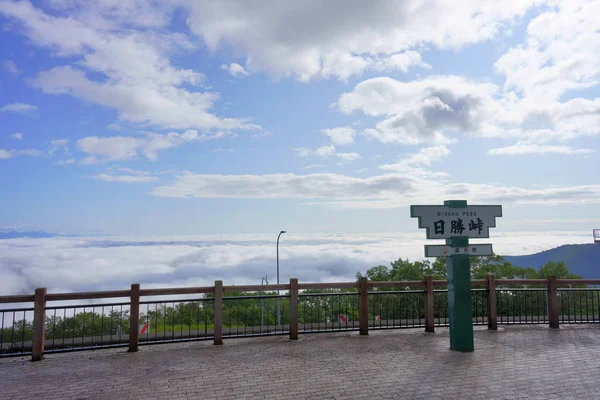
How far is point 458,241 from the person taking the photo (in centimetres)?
1049

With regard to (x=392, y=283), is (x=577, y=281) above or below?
below

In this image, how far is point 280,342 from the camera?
1089 centimetres

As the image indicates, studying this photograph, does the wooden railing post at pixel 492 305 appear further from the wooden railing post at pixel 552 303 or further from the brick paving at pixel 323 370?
the wooden railing post at pixel 552 303

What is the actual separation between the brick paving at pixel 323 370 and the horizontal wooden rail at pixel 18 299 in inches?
51.8

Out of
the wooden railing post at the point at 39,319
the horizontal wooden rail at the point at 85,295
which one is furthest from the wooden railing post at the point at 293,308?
the wooden railing post at the point at 39,319

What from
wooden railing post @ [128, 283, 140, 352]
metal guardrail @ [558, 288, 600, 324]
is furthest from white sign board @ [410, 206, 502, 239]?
wooden railing post @ [128, 283, 140, 352]

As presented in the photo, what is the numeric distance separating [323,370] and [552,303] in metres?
8.91

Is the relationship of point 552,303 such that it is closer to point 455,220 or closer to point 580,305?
point 580,305

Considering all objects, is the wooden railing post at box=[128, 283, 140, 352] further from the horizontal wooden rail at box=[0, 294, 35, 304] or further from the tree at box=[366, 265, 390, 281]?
the tree at box=[366, 265, 390, 281]

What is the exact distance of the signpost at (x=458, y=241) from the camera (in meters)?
10.1

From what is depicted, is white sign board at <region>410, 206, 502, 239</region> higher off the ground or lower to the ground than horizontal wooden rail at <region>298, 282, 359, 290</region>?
higher

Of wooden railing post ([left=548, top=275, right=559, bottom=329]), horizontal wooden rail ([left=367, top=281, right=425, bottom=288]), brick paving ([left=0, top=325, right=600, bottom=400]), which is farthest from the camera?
wooden railing post ([left=548, top=275, right=559, bottom=329])

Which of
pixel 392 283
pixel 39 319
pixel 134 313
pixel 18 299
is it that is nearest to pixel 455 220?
pixel 392 283

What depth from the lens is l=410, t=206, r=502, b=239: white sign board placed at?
10406 mm
